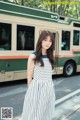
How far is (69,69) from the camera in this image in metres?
12.2

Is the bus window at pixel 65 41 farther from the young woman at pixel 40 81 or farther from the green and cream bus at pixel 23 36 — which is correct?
the young woman at pixel 40 81

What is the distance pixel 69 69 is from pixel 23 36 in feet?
11.5

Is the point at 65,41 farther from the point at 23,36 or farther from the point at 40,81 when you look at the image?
the point at 40,81

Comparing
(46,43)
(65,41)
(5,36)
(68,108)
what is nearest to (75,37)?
(65,41)

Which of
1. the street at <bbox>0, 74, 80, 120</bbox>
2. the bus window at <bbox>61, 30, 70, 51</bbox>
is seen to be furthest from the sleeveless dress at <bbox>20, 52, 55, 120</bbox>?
the bus window at <bbox>61, 30, 70, 51</bbox>

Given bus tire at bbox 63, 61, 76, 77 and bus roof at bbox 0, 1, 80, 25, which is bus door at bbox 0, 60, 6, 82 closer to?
bus roof at bbox 0, 1, 80, 25

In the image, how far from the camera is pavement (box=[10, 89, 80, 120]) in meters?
5.63

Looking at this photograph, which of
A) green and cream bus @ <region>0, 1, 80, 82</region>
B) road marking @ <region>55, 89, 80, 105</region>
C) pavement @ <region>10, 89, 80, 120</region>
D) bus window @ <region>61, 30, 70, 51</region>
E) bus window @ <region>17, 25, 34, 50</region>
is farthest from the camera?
bus window @ <region>61, 30, 70, 51</region>

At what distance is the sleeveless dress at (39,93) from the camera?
3.55 metres

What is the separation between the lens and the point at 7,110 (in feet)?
15.4

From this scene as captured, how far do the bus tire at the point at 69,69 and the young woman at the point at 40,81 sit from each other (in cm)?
828

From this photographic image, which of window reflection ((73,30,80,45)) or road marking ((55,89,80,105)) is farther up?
window reflection ((73,30,80,45))

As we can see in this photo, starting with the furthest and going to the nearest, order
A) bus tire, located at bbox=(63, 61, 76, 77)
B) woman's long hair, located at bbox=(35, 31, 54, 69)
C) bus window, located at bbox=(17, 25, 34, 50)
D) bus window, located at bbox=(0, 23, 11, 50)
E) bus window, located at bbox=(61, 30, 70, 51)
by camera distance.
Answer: bus tire, located at bbox=(63, 61, 76, 77) < bus window, located at bbox=(61, 30, 70, 51) < bus window, located at bbox=(17, 25, 34, 50) < bus window, located at bbox=(0, 23, 11, 50) < woman's long hair, located at bbox=(35, 31, 54, 69)

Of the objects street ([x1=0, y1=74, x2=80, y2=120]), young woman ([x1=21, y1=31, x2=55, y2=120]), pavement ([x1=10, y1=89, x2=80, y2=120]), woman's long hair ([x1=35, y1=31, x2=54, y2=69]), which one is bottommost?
street ([x1=0, y1=74, x2=80, y2=120])
